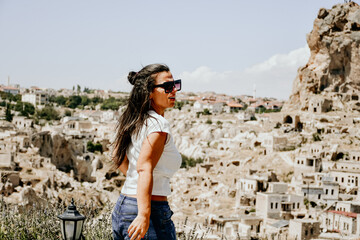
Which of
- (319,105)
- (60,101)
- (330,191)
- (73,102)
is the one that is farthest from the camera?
(73,102)

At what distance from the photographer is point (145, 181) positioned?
2.60 meters

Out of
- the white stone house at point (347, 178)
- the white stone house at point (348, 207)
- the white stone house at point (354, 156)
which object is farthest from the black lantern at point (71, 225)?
the white stone house at point (354, 156)

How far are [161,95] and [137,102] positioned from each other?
0.52ft

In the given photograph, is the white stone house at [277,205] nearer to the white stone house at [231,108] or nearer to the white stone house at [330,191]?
the white stone house at [330,191]

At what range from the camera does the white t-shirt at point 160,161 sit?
271cm

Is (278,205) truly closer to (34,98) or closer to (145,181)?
(145,181)

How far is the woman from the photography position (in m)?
2.61

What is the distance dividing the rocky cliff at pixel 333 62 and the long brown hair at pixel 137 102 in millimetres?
38420

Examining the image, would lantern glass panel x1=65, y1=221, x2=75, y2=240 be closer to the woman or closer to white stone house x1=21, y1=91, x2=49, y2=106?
the woman

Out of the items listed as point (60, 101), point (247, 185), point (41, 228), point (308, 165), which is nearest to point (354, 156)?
point (308, 165)

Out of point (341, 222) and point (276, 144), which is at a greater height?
point (276, 144)

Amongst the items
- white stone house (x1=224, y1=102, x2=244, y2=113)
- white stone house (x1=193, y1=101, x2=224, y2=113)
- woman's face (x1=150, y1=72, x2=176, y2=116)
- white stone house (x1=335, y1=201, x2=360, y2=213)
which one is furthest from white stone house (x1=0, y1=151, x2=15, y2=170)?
white stone house (x1=224, y1=102, x2=244, y2=113)

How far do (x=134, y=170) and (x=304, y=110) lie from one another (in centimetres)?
3913

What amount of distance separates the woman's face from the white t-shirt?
4.4 inches
